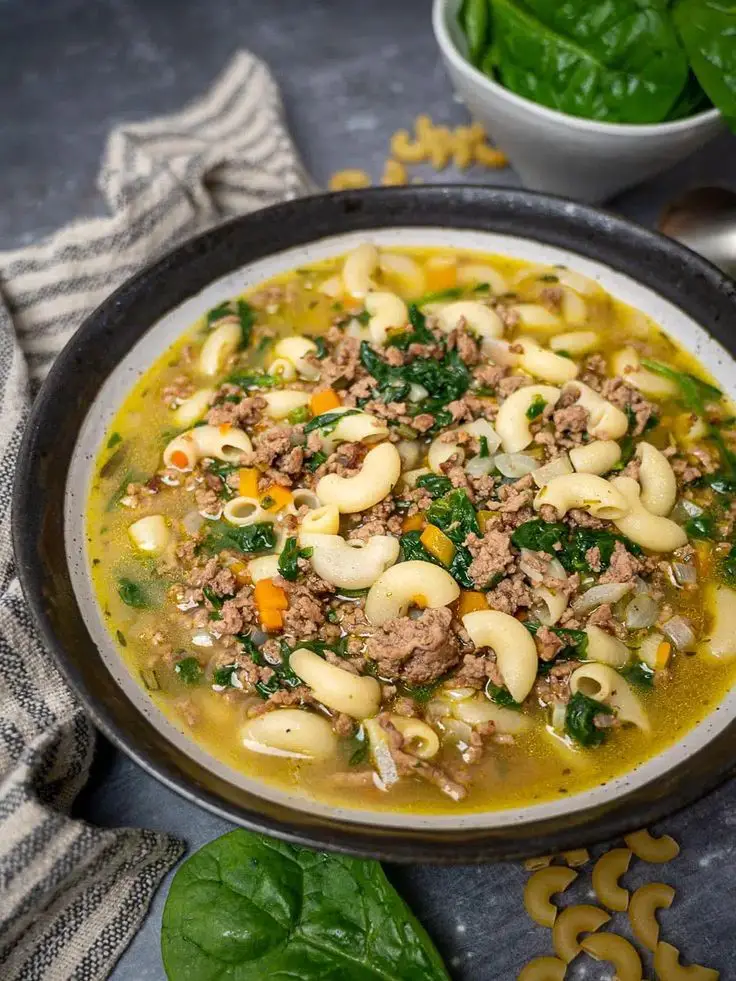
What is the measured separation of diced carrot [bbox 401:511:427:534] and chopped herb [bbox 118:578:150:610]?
75 centimetres

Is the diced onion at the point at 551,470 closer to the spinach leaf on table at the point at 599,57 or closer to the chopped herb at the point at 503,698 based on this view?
the chopped herb at the point at 503,698

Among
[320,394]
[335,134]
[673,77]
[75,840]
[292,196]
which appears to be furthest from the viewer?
[335,134]

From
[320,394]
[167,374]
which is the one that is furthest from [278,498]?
[167,374]

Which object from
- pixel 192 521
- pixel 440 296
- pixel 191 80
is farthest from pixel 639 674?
pixel 191 80

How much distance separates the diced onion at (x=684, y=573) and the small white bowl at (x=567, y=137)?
1.61 meters

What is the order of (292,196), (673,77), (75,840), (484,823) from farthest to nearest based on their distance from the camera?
(292,196) → (673,77) → (75,840) → (484,823)

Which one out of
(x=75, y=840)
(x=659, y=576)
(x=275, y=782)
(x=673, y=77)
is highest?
(x=673, y=77)

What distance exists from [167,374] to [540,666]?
5.00ft

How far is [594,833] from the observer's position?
2135mm

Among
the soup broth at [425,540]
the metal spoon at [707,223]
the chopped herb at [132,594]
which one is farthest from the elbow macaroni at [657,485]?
the chopped herb at [132,594]

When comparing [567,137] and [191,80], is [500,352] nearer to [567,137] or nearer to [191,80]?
[567,137]

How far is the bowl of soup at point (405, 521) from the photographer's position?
2.37 meters

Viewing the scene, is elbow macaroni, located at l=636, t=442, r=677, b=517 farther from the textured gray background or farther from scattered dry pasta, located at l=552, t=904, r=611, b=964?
the textured gray background

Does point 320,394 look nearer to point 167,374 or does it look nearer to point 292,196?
point 167,374
